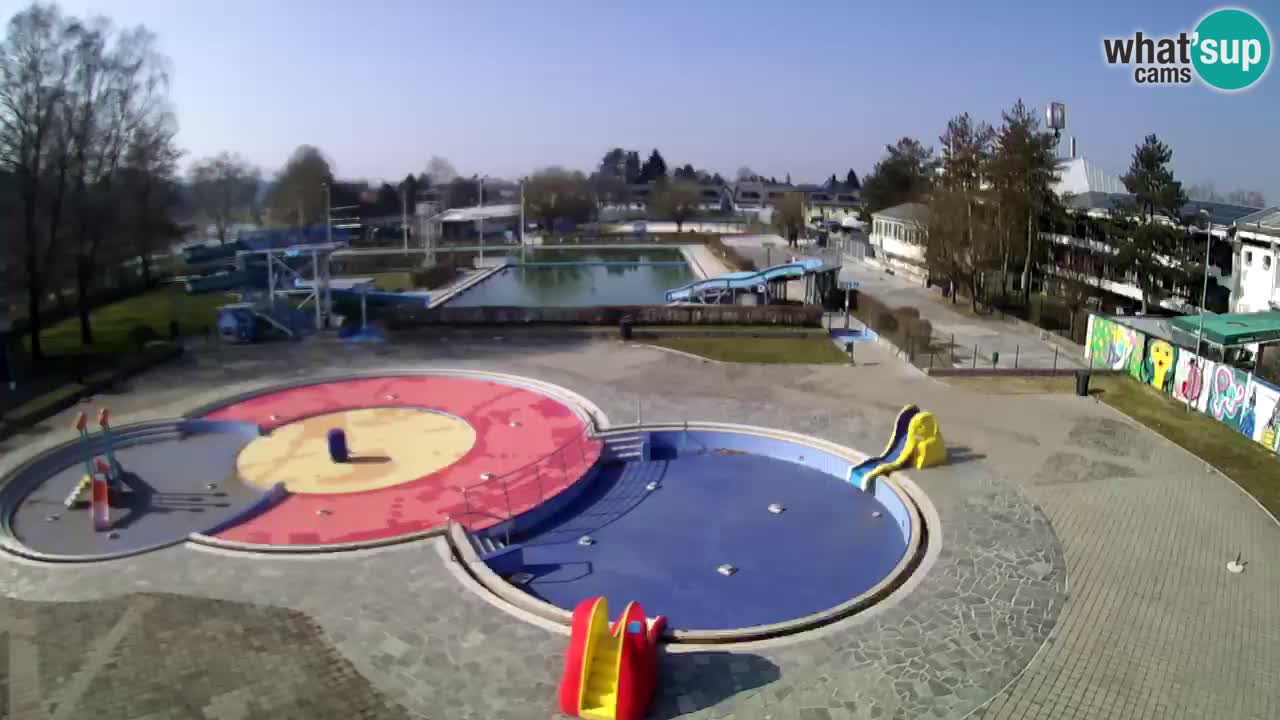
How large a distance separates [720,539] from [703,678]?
227 inches

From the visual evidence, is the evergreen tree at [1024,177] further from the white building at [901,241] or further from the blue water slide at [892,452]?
the blue water slide at [892,452]

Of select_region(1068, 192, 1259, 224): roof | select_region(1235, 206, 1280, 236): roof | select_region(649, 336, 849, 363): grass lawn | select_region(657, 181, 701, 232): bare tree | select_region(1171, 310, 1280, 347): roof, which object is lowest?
select_region(649, 336, 849, 363): grass lawn

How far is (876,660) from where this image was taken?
37.8 ft

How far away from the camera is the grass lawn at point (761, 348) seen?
30016 millimetres

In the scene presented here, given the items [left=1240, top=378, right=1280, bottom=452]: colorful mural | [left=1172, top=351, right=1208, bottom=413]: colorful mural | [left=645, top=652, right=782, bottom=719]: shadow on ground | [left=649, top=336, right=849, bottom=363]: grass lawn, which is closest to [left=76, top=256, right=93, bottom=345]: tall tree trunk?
[left=649, top=336, right=849, bottom=363]: grass lawn

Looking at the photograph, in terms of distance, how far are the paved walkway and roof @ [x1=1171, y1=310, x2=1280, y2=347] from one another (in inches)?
168

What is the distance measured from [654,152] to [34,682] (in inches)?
5968

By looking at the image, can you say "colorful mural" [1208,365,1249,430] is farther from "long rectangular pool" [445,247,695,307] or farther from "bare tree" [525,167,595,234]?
"bare tree" [525,167,595,234]

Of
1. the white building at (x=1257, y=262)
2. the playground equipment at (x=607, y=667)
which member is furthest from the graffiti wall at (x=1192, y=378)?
the playground equipment at (x=607, y=667)

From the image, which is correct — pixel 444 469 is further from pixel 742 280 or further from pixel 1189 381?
pixel 742 280

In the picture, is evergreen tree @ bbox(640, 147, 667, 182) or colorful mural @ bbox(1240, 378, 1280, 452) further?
evergreen tree @ bbox(640, 147, 667, 182)

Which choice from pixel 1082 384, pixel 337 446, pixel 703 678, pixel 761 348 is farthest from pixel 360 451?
pixel 1082 384

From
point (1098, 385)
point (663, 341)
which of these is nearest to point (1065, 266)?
point (1098, 385)

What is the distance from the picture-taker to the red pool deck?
16.7 metres
